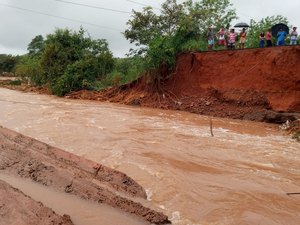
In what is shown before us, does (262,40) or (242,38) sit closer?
(262,40)

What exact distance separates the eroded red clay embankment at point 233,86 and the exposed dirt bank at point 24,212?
39.8ft

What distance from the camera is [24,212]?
11.5 feet

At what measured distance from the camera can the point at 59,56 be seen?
25750 mm

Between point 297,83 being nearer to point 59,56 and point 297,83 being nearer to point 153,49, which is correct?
point 153,49

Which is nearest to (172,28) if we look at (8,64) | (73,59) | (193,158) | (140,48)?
(140,48)

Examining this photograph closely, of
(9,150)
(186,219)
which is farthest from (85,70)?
(186,219)

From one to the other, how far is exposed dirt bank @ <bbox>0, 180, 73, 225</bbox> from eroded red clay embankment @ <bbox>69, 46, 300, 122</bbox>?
39.8 feet

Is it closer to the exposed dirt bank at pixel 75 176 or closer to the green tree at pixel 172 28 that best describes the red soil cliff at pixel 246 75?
the green tree at pixel 172 28

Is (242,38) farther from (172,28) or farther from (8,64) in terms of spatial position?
(8,64)

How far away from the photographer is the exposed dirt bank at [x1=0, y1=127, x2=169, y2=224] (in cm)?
434

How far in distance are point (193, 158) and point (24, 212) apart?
475 cm

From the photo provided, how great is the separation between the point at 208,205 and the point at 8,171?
2814 millimetres

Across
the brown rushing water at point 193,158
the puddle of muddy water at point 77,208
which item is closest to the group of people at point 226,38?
the brown rushing water at point 193,158

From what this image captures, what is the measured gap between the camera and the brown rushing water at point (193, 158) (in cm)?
496
